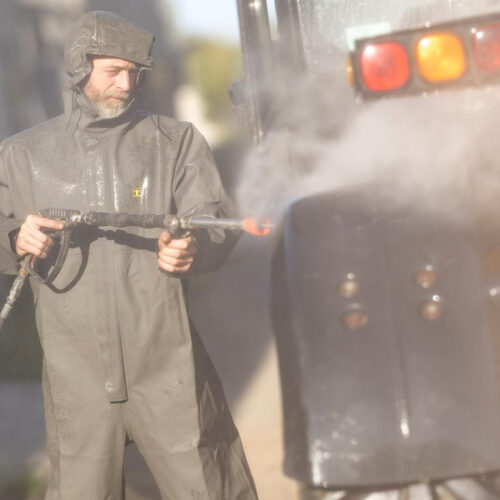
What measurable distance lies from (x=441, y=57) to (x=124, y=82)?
1.32m

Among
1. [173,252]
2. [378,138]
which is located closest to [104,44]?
[173,252]

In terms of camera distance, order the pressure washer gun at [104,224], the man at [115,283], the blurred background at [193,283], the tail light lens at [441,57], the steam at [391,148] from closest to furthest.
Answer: the tail light lens at [441,57]
the steam at [391,148]
the pressure washer gun at [104,224]
the man at [115,283]
the blurred background at [193,283]

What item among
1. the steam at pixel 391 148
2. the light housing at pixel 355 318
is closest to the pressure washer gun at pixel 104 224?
the steam at pixel 391 148

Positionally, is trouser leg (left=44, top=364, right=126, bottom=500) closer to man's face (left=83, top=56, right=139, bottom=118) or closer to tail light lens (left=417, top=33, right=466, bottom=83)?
man's face (left=83, top=56, right=139, bottom=118)

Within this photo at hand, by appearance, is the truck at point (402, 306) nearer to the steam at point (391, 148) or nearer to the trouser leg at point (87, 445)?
the steam at point (391, 148)

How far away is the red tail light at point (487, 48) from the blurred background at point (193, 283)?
897 mm

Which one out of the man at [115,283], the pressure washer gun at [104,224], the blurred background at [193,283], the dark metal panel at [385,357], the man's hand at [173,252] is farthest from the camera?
the blurred background at [193,283]

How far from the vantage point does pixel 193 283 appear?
32.4 ft

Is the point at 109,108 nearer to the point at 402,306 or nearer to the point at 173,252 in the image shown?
the point at 173,252

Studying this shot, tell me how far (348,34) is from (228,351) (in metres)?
4.66

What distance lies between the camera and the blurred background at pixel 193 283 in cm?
527

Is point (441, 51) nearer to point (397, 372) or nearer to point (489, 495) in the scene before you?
point (397, 372)

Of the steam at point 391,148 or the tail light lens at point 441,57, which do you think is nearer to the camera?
the tail light lens at point 441,57

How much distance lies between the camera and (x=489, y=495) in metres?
2.24
